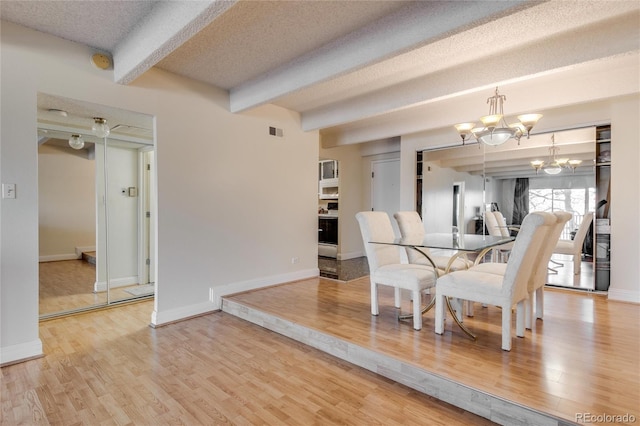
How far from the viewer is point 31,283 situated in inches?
102

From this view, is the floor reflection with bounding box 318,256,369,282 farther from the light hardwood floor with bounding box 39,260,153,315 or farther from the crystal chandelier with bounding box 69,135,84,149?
the crystal chandelier with bounding box 69,135,84,149

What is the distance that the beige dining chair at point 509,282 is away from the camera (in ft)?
7.49

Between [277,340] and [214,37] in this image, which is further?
→ [277,340]

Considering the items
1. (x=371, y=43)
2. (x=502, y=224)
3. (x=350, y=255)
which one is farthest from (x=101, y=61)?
(x=350, y=255)

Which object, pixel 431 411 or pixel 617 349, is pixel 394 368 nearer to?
pixel 431 411

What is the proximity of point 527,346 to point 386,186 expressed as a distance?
4.93m

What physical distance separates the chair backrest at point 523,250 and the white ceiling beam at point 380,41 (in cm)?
136

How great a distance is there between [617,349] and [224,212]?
3825mm

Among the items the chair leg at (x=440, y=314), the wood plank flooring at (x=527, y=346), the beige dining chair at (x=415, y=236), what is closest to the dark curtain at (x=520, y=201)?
the wood plank flooring at (x=527, y=346)

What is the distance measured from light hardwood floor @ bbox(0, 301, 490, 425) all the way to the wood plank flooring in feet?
Result: 0.79

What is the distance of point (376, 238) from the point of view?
326cm

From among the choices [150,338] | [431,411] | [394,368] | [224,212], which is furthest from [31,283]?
[431,411]

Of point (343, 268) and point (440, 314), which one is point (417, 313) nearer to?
point (440, 314)

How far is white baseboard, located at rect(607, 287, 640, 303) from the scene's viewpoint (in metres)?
3.65
